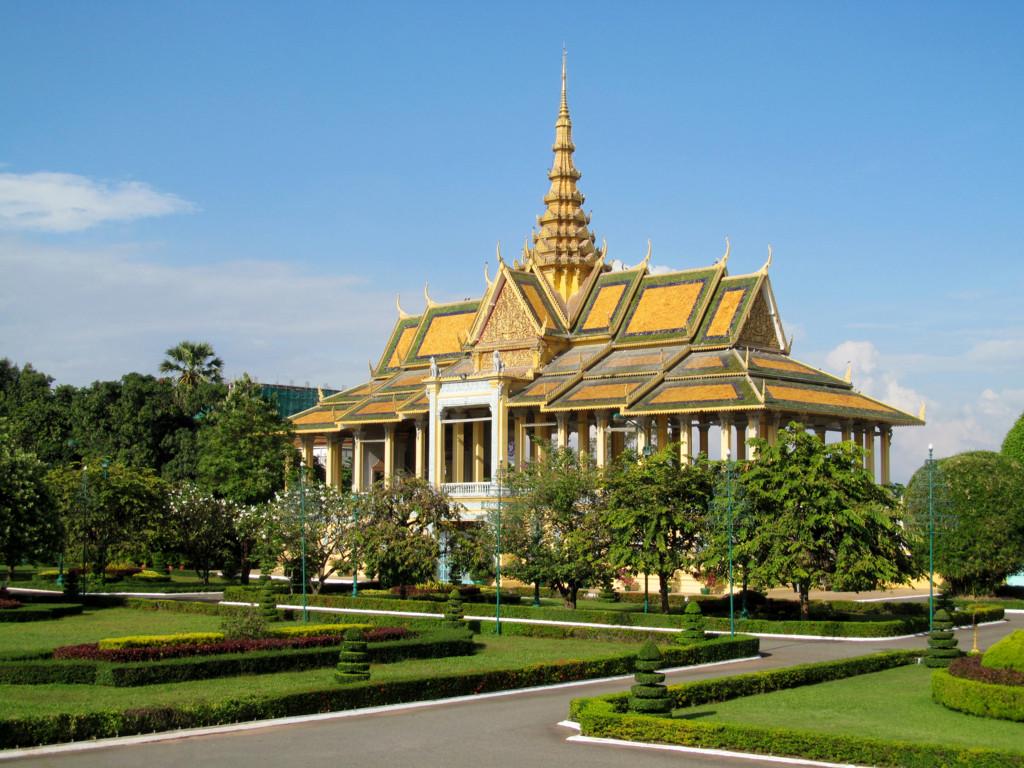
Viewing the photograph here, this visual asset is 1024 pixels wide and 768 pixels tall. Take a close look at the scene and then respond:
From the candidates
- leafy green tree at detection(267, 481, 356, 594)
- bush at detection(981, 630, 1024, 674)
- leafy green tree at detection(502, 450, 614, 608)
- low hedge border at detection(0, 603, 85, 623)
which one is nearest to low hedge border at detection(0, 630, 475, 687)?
leafy green tree at detection(502, 450, 614, 608)

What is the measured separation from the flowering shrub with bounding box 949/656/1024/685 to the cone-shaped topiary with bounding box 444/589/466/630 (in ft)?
51.8

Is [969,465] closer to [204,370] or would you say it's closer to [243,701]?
[243,701]

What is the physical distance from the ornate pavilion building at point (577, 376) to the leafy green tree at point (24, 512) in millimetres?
13532

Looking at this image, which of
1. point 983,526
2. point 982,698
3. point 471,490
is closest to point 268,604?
point 471,490

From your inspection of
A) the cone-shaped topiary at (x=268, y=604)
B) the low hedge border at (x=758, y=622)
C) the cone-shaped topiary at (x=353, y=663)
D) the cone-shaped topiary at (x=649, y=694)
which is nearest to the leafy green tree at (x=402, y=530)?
the low hedge border at (x=758, y=622)

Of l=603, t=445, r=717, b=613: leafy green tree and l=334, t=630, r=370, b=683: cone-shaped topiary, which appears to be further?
l=603, t=445, r=717, b=613: leafy green tree

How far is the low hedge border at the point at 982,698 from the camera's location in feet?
73.8

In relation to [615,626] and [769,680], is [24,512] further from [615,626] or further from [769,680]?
[769,680]

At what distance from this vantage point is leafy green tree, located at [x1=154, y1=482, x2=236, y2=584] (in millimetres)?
58500

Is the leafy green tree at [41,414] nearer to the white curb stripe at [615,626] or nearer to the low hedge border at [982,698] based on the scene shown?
the white curb stripe at [615,626]

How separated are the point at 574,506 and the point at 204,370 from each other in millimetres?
45709

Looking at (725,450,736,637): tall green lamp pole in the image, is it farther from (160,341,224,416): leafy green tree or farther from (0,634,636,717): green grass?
(160,341,224,416): leafy green tree

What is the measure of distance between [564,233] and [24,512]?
1267 inches

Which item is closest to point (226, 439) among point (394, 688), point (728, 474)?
point (728, 474)
